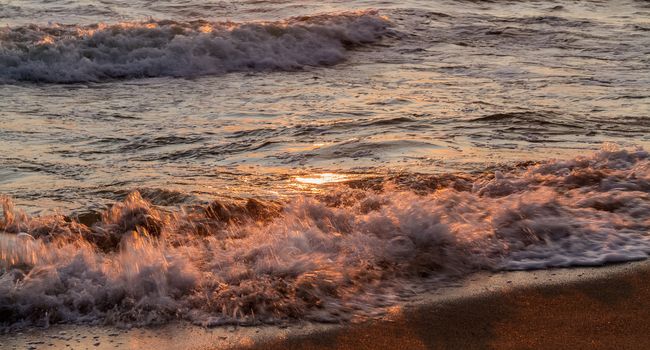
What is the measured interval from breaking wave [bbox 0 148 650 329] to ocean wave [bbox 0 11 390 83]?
7.32m

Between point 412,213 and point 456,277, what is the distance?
21.1 inches

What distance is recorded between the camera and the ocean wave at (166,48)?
38.6ft

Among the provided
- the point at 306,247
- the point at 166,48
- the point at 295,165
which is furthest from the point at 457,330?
the point at 166,48

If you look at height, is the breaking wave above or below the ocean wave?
above

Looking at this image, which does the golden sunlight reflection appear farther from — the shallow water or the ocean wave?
the ocean wave

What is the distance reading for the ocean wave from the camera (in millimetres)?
11766

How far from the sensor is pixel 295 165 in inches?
247

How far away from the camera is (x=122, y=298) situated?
139 inches

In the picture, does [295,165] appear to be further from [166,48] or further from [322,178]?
[166,48]

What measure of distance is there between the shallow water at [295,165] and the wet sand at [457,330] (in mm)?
123

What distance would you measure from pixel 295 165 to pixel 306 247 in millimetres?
2318

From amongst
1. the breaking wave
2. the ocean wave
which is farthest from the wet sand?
the ocean wave

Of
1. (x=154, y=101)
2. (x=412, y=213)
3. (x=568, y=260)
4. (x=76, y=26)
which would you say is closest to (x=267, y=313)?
(x=412, y=213)

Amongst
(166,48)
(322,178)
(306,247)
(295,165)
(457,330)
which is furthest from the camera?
(166,48)
